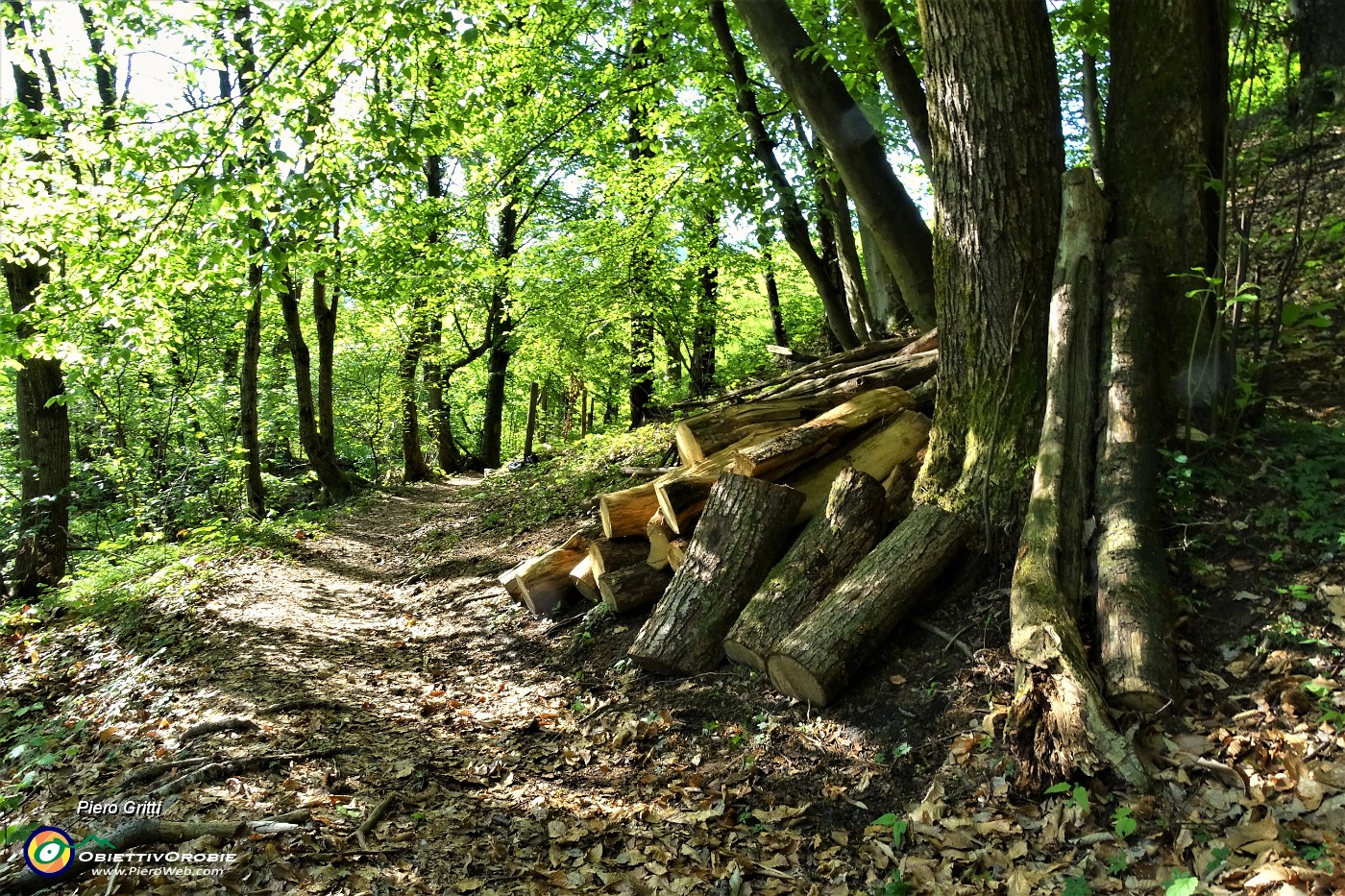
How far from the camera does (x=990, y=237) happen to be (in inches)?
181

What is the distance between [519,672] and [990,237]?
13.8 ft

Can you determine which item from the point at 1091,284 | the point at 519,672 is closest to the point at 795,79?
the point at 1091,284

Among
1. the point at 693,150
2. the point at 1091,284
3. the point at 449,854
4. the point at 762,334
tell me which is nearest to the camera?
the point at 449,854

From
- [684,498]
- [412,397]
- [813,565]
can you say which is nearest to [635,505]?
[684,498]

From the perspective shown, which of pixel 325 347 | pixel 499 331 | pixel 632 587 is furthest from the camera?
pixel 499 331

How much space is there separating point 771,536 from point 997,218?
7.70 feet

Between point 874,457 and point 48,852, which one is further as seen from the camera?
point 874,457

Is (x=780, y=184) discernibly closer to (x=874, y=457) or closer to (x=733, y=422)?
(x=733, y=422)

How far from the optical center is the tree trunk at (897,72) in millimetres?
6262

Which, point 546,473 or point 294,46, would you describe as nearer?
point 294,46

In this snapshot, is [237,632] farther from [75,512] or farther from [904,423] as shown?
[75,512]

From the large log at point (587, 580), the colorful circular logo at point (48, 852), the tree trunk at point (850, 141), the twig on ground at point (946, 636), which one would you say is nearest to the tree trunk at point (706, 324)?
the tree trunk at point (850, 141)

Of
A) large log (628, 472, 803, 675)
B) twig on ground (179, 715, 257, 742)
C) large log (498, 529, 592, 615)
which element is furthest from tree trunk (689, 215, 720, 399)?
twig on ground (179, 715, 257, 742)

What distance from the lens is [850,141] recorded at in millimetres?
6625
